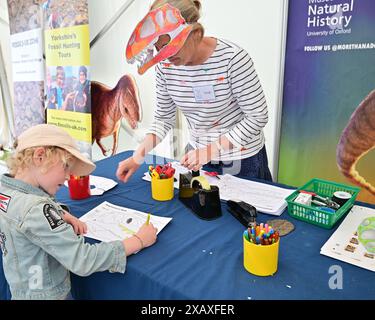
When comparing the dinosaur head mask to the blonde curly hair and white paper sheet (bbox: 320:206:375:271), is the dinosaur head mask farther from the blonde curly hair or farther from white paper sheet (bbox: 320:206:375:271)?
white paper sheet (bbox: 320:206:375:271)

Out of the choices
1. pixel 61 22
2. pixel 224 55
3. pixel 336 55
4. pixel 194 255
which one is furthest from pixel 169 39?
pixel 61 22

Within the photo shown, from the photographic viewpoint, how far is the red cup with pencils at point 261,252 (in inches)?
28.3

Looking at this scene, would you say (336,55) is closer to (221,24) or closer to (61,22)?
(221,24)

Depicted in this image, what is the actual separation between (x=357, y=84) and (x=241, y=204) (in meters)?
1.13

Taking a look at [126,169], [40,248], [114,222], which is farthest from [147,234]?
[126,169]

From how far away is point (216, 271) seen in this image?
0.76 m

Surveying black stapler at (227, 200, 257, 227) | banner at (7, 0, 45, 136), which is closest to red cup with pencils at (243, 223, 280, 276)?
black stapler at (227, 200, 257, 227)

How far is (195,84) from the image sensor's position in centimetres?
129

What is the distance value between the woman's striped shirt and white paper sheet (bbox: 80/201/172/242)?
447 millimetres

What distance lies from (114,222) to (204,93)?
2.05ft

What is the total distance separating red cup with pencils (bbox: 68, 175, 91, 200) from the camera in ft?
3.76

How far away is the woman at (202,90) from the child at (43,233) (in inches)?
17.8

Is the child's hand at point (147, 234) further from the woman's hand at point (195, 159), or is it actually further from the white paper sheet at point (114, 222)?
the woman's hand at point (195, 159)

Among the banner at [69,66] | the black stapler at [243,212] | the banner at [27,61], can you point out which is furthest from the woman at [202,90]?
the banner at [27,61]
